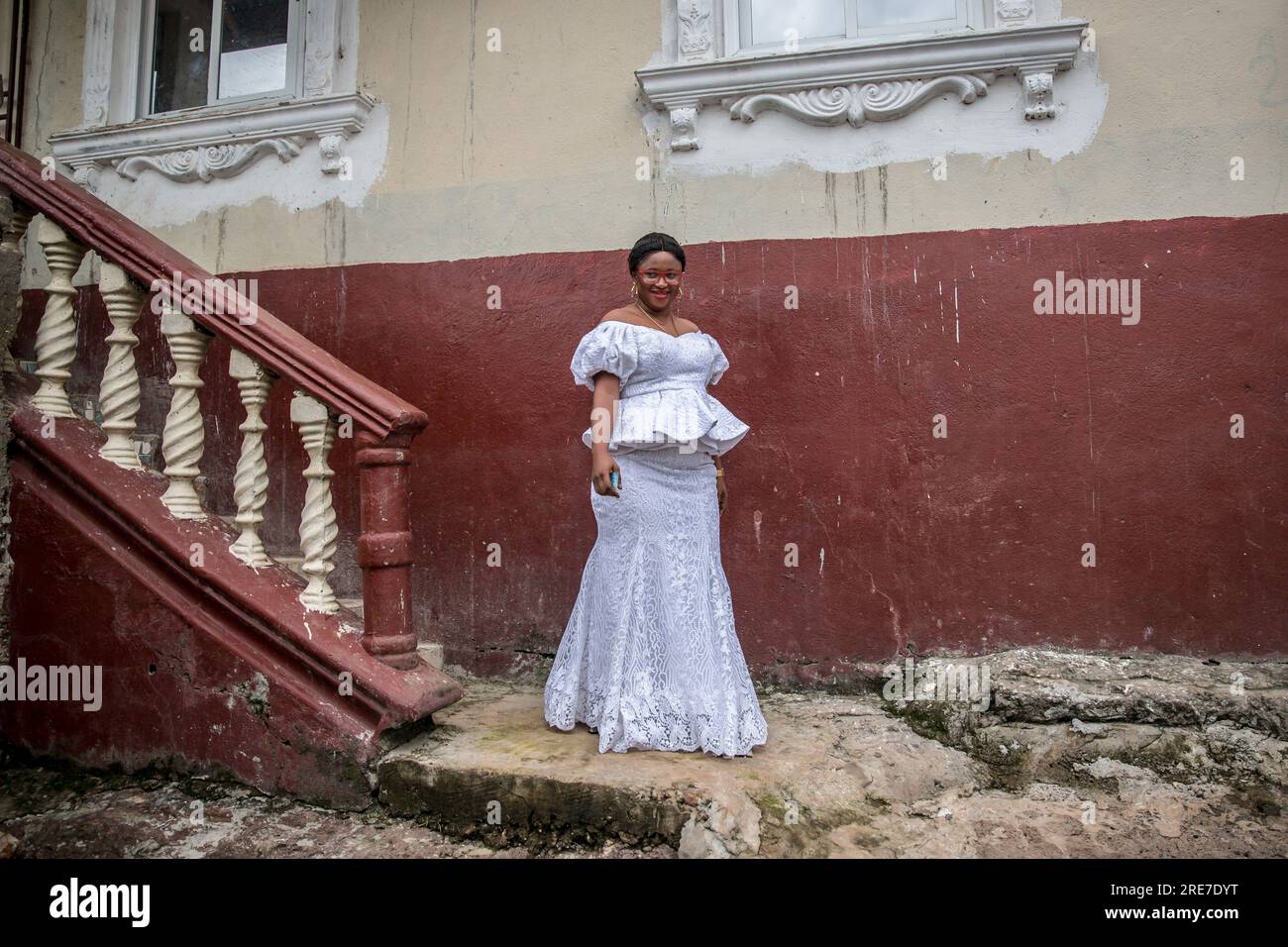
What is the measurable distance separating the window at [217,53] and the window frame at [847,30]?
2409mm

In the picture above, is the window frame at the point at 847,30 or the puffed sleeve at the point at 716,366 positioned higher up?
the window frame at the point at 847,30

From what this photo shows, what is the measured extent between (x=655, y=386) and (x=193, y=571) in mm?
1791

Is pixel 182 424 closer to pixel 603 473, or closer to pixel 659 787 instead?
pixel 603 473

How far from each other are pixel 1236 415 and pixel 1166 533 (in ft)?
1.91

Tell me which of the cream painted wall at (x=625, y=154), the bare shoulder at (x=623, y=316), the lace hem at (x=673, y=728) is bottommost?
the lace hem at (x=673, y=728)

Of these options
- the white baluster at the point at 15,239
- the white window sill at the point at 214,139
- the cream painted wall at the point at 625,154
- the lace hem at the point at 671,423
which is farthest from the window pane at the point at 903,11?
the white baluster at the point at 15,239

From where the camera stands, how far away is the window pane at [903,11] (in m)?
4.23

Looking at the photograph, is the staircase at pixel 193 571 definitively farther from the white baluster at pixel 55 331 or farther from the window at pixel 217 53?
the window at pixel 217 53

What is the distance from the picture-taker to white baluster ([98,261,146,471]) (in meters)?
3.38

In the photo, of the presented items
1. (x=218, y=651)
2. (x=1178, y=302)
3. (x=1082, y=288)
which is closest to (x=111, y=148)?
(x=218, y=651)

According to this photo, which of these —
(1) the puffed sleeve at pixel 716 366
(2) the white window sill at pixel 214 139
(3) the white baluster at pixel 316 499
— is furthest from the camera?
(2) the white window sill at pixel 214 139

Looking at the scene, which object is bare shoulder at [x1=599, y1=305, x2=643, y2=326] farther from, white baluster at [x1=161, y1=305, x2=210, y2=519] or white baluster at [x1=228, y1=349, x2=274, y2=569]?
white baluster at [x1=161, y1=305, x2=210, y2=519]

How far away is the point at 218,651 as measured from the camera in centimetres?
312

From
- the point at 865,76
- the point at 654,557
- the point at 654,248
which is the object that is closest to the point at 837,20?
the point at 865,76
